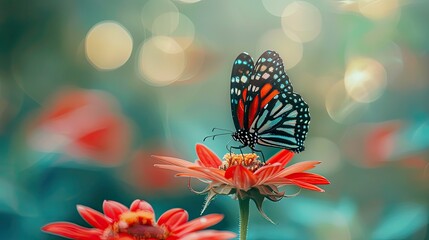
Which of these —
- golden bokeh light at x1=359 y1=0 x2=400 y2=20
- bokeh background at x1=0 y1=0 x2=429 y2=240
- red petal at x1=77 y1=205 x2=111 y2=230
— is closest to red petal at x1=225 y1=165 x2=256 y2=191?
red petal at x1=77 y1=205 x2=111 y2=230

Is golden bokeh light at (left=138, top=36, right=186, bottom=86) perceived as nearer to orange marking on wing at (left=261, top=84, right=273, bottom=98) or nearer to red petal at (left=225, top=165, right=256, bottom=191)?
orange marking on wing at (left=261, top=84, right=273, bottom=98)

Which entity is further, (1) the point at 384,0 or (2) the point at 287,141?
(1) the point at 384,0

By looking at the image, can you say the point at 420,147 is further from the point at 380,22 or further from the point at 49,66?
the point at 49,66

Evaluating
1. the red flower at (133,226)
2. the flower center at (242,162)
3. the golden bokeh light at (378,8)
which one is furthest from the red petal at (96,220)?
the golden bokeh light at (378,8)

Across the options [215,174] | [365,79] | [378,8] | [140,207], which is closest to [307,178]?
[215,174]

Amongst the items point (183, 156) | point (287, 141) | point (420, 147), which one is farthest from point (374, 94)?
point (183, 156)

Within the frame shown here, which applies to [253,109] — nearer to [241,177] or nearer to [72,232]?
[241,177]

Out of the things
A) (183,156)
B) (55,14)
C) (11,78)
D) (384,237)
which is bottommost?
(384,237)

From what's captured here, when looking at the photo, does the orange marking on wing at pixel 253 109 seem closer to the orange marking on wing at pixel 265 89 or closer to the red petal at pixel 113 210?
the orange marking on wing at pixel 265 89
